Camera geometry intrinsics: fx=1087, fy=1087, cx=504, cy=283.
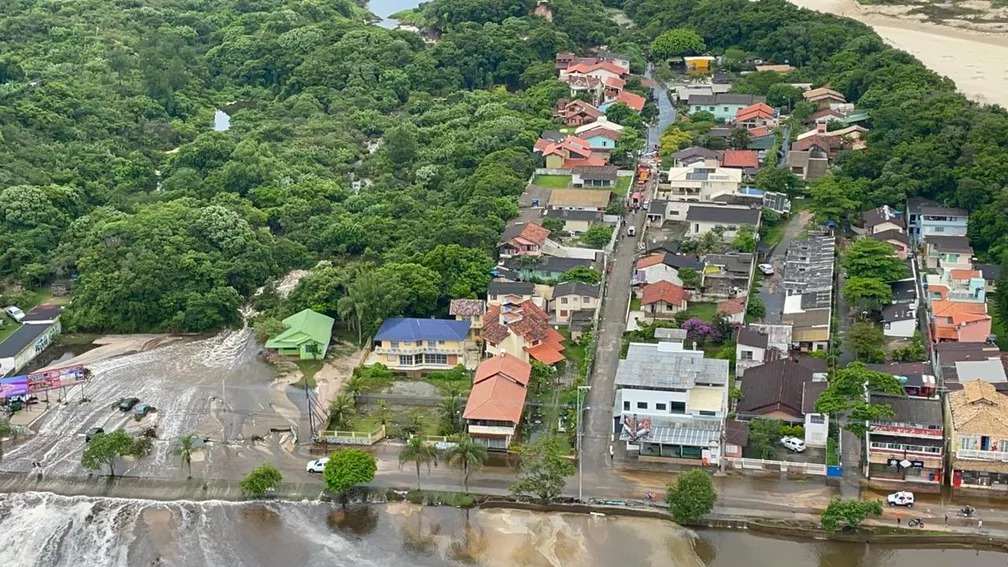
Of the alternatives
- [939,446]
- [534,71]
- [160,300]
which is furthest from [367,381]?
[534,71]

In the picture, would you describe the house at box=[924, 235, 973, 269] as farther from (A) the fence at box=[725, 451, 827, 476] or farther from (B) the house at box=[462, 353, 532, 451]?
(B) the house at box=[462, 353, 532, 451]

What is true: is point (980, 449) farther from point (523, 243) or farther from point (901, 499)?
point (523, 243)

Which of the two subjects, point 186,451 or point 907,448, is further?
point 186,451

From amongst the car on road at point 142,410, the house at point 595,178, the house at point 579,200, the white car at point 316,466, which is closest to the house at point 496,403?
the white car at point 316,466

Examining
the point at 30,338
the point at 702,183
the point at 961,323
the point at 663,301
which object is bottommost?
the point at 30,338

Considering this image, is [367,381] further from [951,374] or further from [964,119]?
[964,119]

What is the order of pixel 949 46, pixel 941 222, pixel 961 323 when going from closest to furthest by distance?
A: pixel 961 323 → pixel 941 222 → pixel 949 46

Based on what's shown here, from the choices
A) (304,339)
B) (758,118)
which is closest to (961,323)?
(304,339)

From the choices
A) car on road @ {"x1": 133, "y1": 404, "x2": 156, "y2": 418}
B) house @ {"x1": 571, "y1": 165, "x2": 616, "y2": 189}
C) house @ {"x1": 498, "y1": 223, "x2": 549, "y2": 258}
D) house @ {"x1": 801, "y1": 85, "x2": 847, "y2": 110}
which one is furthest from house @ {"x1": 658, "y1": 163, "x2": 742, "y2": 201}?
car on road @ {"x1": 133, "y1": 404, "x2": 156, "y2": 418}
